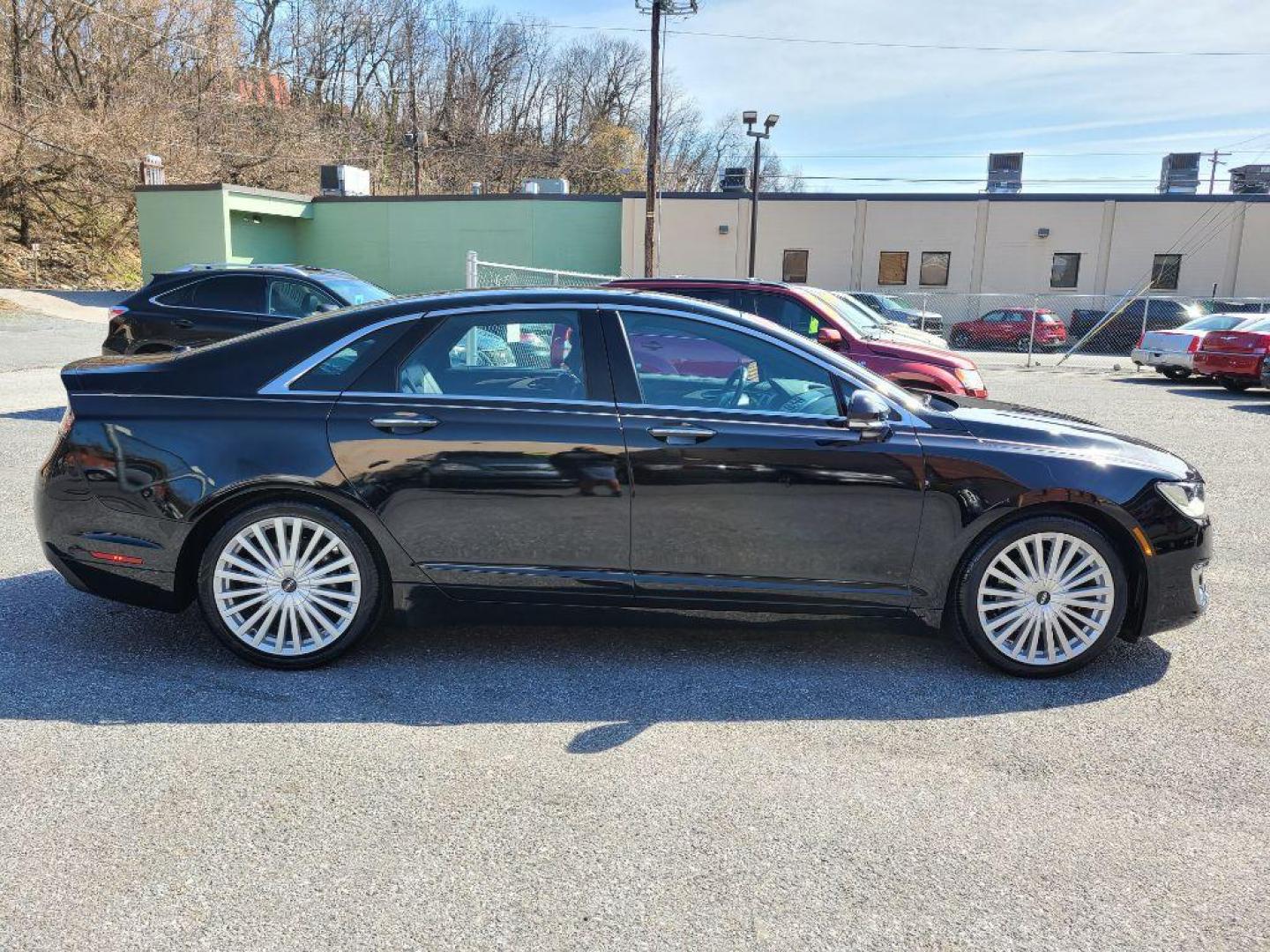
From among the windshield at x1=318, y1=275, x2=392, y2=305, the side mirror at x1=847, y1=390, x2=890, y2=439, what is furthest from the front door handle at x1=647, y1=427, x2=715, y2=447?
the windshield at x1=318, y1=275, x2=392, y2=305

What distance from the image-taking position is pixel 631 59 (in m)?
75.2

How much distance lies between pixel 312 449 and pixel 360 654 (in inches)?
37.1

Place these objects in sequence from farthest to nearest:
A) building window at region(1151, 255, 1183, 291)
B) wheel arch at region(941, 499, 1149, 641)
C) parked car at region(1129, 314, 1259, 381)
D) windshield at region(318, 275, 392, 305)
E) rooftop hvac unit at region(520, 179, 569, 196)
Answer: building window at region(1151, 255, 1183, 291) → rooftop hvac unit at region(520, 179, 569, 196) → parked car at region(1129, 314, 1259, 381) → windshield at region(318, 275, 392, 305) → wheel arch at region(941, 499, 1149, 641)

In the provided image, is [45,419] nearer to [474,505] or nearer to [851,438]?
[474,505]

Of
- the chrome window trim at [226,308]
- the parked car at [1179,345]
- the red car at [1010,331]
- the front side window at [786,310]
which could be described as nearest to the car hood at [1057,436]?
the front side window at [786,310]

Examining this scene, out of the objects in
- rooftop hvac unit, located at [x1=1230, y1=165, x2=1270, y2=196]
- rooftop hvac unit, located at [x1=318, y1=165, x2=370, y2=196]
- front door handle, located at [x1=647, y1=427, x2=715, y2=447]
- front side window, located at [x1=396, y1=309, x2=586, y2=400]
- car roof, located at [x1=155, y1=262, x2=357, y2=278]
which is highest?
rooftop hvac unit, located at [x1=1230, y1=165, x2=1270, y2=196]

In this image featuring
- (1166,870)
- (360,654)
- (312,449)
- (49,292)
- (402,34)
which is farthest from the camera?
(402,34)

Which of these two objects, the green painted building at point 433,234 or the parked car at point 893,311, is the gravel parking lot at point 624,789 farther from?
the green painted building at point 433,234

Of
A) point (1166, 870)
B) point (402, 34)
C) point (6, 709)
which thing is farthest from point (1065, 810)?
point (402, 34)

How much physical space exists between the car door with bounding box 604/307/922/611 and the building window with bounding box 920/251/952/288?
34.4 metres

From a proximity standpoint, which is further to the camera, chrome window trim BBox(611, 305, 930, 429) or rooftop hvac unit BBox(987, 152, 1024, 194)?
rooftop hvac unit BBox(987, 152, 1024, 194)

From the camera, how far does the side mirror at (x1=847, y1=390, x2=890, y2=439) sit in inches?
153

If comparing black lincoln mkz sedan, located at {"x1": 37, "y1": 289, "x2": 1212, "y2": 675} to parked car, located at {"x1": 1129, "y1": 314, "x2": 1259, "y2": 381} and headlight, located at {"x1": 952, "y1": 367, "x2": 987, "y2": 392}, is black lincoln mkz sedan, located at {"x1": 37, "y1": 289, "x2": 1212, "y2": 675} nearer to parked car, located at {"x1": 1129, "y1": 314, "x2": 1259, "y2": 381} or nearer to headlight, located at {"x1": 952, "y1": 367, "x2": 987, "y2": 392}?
headlight, located at {"x1": 952, "y1": 367, "x2": 987, "y2": 392}

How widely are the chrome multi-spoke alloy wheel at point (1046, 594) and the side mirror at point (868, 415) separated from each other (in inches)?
28.9
